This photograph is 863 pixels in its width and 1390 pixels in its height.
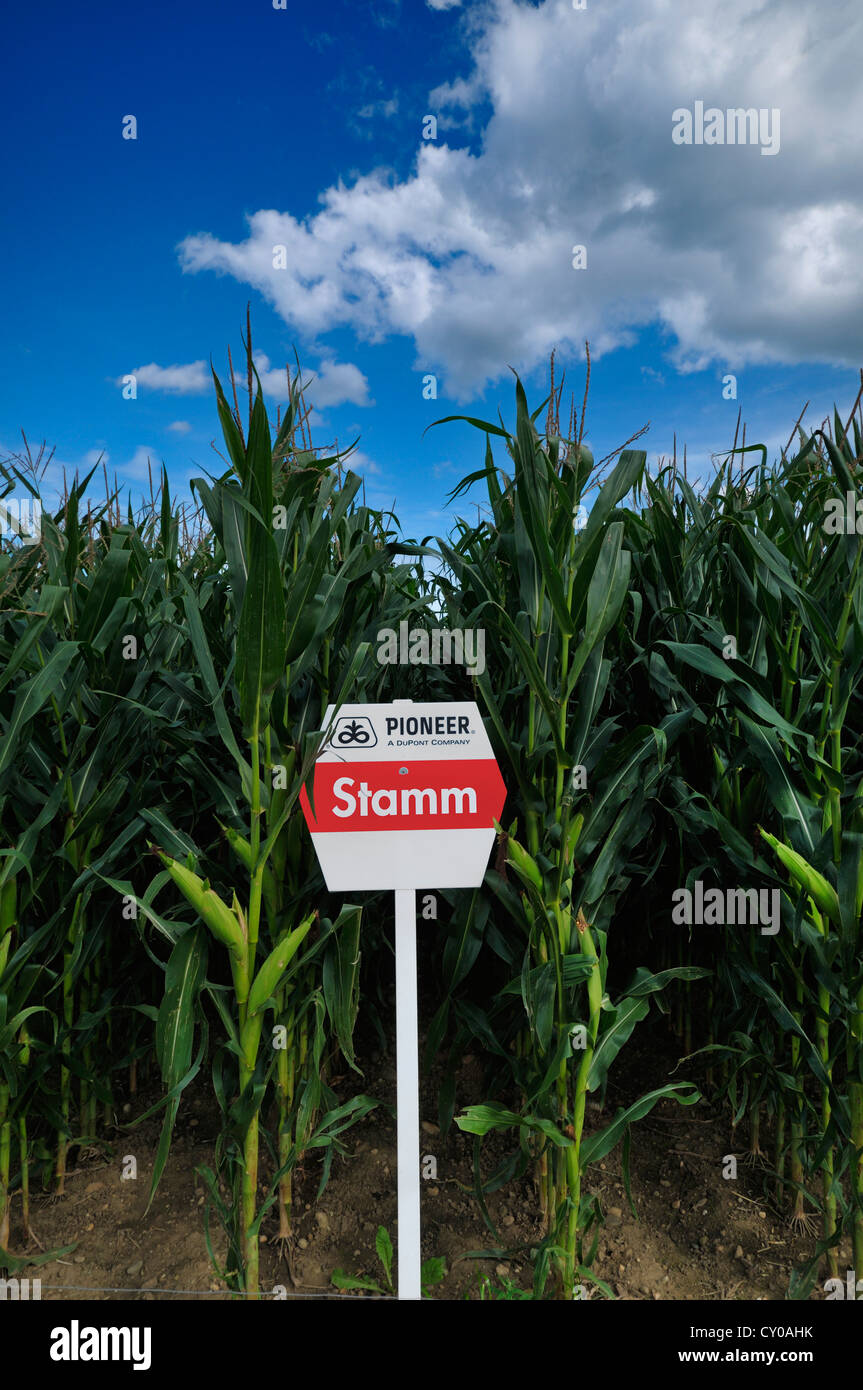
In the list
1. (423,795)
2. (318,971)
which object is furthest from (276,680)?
(318,971)

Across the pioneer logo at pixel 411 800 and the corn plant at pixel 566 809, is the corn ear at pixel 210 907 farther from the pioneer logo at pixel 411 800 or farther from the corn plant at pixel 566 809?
the corn plant at pixel 566 809

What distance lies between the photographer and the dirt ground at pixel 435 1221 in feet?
6.76

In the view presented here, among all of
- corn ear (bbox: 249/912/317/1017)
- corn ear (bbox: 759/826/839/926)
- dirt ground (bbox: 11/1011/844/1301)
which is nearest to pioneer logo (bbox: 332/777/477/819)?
corn ear (bbox: 249/912/317/1017)

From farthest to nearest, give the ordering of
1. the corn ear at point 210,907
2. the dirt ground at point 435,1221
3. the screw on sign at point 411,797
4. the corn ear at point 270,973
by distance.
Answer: the dirt ground at point 435,1221 → the screw on sign at point 411,797 → the corn ear at point 270,973 → the corn ear at point 210,907

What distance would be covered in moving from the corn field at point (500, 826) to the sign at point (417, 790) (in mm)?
98

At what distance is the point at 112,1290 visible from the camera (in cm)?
199

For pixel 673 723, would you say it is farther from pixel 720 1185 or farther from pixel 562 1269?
pixel 720 1185

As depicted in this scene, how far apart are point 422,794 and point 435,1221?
1.42 meters

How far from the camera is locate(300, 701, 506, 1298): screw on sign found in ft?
5.94

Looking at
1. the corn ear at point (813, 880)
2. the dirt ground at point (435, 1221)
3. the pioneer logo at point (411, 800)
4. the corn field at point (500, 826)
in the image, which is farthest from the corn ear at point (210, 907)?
the corn ear at point (813, 880)

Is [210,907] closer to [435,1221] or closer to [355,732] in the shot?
[355,732]

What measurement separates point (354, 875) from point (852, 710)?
5.96 ft

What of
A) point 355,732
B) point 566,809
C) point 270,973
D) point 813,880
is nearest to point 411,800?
point 355,732
